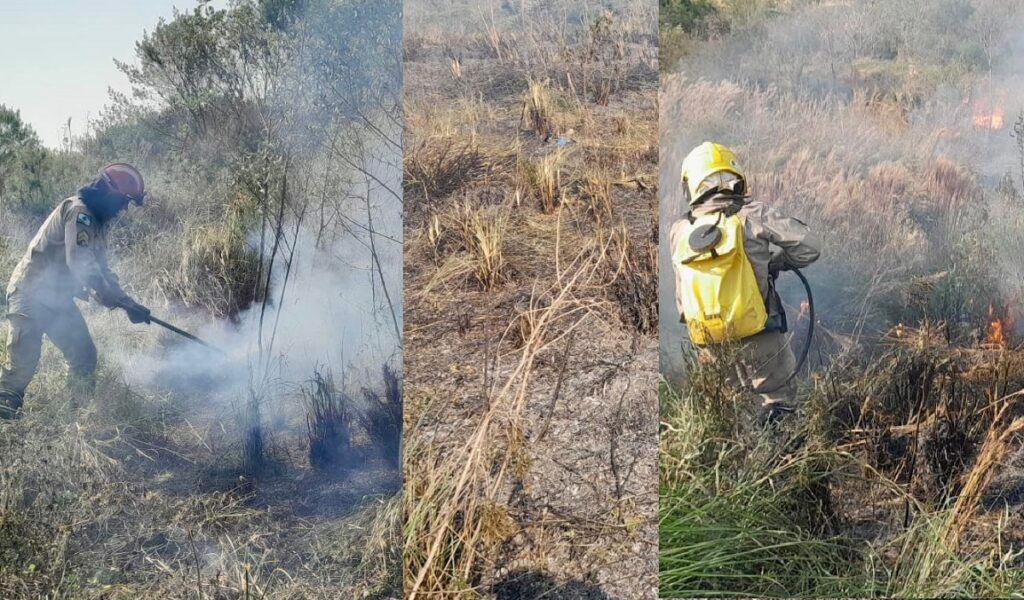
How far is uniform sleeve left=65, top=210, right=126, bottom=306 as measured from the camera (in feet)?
14.0

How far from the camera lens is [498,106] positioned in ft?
13.8

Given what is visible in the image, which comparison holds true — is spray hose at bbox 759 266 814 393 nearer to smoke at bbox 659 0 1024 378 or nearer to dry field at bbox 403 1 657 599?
smoke at bbox 659 0 1024 378

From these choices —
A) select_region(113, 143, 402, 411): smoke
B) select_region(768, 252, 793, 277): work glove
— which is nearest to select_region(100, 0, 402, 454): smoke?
select_region(113, 143, 402, 411): smoke

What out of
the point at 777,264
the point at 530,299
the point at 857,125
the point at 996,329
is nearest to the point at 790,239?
the point at 777,264

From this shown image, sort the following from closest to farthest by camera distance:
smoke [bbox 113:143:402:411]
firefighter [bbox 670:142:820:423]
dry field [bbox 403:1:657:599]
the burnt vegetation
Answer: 1. dry field [bbox 403:1:657:599]
2. firefighter [bbox 670:142:820:423]
3. the burnt vegetation
4. smoke [bbox 113:143:402:411]

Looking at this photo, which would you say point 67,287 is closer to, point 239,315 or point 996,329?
point 239,315

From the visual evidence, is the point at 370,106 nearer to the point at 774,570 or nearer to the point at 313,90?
→ the point at 313,90

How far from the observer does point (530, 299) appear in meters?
4.15

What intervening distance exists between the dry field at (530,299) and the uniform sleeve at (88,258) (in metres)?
1.49

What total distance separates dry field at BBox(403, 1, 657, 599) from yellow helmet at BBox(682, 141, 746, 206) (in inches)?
7.3

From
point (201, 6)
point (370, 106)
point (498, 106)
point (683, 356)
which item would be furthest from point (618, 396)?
point (201, 6)

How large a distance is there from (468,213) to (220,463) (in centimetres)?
176

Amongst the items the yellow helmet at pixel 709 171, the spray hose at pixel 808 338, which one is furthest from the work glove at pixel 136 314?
the spray hose at pixel 808 338

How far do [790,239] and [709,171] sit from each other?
52cm
